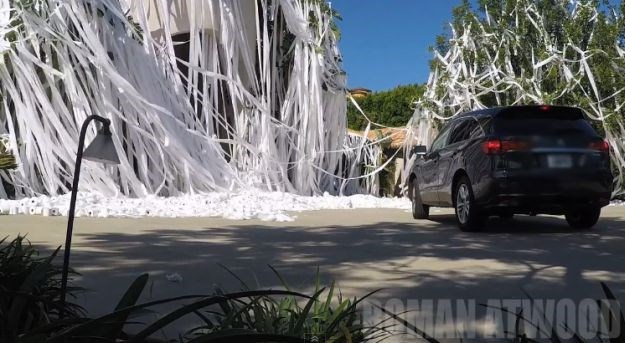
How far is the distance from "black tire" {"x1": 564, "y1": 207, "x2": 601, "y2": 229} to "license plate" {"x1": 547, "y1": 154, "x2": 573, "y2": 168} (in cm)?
99

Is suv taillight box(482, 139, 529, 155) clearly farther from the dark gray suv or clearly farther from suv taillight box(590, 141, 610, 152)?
suv taillight box(590, 141, 610, 152)

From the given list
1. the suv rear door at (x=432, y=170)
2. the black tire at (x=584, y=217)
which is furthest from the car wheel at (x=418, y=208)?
the black tire at (x=584, y=217)

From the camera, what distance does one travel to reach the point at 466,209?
920cm

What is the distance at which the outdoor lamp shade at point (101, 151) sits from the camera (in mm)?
3203

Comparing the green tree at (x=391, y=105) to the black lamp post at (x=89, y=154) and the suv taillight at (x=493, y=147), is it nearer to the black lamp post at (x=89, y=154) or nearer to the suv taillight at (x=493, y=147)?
the suv taillight at (x=493, y=147)

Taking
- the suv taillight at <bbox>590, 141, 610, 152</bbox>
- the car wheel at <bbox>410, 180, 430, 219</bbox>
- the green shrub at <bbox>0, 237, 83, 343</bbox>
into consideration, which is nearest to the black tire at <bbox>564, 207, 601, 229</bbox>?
the suv taillight at <bbox>590, 141, 610, 152</bbox>

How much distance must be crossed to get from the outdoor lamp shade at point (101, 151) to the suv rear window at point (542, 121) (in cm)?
641

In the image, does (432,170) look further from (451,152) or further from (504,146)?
(504,146)

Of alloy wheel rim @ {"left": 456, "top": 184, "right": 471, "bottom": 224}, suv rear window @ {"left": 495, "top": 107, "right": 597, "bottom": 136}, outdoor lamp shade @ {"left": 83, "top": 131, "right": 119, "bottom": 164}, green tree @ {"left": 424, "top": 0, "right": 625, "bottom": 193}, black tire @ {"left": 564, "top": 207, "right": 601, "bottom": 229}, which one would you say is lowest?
black tire @ {"left": 564, "top": 207, "right": 601, "bottom": 229}

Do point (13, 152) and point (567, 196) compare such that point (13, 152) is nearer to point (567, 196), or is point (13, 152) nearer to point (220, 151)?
point (220, 151)

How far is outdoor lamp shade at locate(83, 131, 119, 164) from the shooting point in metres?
3.20

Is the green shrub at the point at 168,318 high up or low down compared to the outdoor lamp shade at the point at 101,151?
down

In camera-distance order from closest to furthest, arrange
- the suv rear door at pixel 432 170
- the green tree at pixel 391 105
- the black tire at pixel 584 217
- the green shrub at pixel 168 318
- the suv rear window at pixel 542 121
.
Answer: the green shrub at pixel 168 318 → the suv rear window at pixel 542 121 → the black tire at pixel 584 217 → the suv rear door at pixel 432 170 → the green tree at pixel 391 105

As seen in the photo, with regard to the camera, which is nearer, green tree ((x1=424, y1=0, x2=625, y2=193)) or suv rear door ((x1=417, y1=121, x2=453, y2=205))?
suv rear door ((x1=417, y1=121, x2=453, y2=205))
